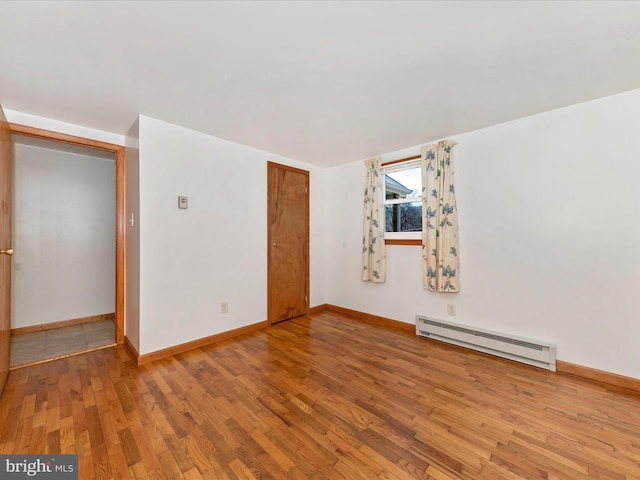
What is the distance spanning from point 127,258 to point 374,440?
2950 mm

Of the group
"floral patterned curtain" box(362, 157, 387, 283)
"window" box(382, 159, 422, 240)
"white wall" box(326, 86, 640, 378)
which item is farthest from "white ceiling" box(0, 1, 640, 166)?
"floral patterned curtain" box(362, 157, 387, 283)

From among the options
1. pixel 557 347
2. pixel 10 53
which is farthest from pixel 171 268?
pixel 557 347

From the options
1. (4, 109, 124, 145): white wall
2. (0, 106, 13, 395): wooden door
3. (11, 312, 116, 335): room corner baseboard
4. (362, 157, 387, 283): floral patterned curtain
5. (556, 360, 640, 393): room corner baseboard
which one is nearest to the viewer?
(0, 106, 13, 395): wooden door

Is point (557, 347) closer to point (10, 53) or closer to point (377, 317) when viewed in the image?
point (377, 317)

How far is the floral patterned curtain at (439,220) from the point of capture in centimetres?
294

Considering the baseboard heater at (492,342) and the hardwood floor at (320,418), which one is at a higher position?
the baseboard heater at (492,342)

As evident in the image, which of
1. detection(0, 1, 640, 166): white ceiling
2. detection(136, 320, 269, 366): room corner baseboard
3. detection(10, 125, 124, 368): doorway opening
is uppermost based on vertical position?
detection(0, 1, 640, 166): white ceiling

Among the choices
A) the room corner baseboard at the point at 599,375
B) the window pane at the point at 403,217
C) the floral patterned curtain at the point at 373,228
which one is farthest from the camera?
the floral patterned curtain at the point at 373,228

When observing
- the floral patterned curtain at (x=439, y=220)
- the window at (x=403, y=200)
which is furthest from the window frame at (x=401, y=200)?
the floral patterned curtain at (x=439, y=220)

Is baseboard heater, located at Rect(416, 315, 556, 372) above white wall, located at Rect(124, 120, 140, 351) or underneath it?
underneath

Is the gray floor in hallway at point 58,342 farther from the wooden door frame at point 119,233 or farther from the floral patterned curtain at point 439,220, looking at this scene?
the floral patterned curtain at point 439,220

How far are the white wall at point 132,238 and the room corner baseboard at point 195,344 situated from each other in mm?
132

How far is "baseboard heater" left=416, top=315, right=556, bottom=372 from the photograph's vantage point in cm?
240

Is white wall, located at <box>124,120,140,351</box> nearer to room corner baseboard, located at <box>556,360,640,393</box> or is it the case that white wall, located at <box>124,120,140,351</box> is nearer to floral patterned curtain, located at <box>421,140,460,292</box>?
floral patterned curtain, located at <box>421,140,460,292</box>
